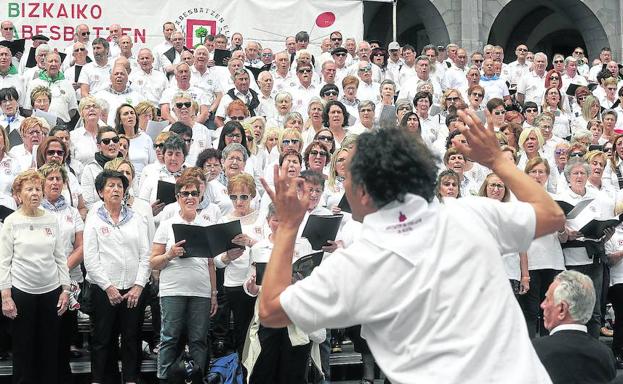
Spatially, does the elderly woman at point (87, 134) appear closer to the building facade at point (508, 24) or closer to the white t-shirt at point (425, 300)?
the white t-shirt at point (425, 300)

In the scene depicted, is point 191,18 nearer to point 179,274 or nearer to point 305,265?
point 179,274

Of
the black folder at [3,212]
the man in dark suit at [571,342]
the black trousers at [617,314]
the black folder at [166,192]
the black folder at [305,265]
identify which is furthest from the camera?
the black trousers at [617,314]

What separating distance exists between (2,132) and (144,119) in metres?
2.16

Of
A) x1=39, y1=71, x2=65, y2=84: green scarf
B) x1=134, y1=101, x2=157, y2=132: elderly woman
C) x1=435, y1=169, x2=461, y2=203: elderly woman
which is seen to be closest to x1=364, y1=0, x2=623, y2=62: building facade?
x1=39, y1=71, x2=65, y2=84: green scarf

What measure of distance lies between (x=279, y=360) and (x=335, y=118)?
429 cm

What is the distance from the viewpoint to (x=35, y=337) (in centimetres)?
723

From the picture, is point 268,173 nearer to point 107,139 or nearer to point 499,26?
point 107,139

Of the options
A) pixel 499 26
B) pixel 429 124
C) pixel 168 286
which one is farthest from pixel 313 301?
pixel 499 26

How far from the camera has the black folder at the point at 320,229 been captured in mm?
7164

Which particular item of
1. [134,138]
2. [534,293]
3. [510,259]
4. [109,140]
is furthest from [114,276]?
[534,293]

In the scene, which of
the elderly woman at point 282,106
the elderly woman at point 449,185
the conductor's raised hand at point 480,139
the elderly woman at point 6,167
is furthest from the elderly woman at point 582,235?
the conductor's raised hand at point 480,139

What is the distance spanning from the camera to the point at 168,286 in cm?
743

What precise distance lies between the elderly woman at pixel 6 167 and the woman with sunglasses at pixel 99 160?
1.93 ft

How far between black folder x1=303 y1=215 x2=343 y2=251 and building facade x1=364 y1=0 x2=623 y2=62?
14821 millimetres
